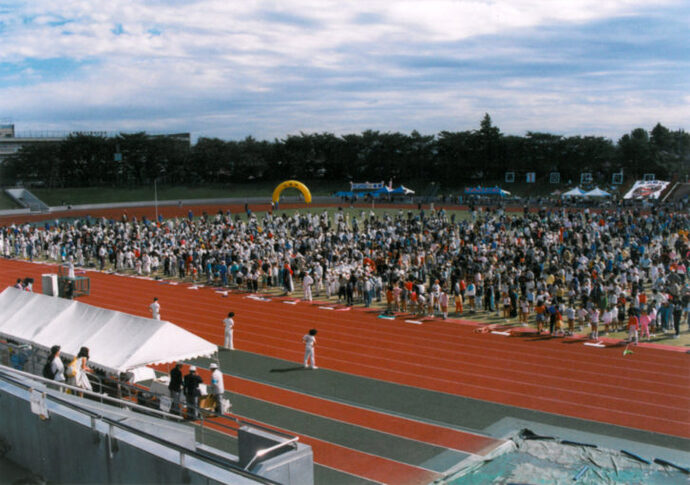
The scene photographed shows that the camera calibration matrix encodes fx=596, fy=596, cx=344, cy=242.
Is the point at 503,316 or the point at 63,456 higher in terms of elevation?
the point at 63,456

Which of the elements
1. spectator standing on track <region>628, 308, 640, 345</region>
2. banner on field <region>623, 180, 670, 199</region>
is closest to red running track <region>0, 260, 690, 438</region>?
spectator standing on track <region>628, 308, 640, 345</region>

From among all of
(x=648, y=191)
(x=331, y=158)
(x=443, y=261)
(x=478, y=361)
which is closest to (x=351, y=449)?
(x=478, y=361)

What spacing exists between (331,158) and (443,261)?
61759 mm

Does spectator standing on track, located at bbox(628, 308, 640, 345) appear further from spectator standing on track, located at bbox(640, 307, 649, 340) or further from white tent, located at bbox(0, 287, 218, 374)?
white tent, located at bbox(0, 287, 218, 374)

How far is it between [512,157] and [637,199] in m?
25.2

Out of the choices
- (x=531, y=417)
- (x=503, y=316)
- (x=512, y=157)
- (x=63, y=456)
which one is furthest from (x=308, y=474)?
(x=512, y=157)

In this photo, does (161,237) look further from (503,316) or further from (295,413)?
(295,413)

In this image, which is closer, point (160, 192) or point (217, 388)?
point (217, 388)

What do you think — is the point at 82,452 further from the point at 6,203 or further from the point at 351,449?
the point at 6,203

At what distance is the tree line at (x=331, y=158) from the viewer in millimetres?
69875

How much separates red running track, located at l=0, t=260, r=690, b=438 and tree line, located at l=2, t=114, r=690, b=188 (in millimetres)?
56864

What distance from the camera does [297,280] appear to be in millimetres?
26203

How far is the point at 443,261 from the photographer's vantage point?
2514cm

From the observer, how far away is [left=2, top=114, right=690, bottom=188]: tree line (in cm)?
6988
